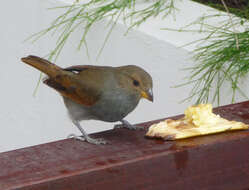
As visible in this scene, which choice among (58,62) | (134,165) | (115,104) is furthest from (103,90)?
(58,62)

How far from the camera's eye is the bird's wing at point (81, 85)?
87.4 inches

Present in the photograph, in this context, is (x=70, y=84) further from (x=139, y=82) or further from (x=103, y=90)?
(x=139, y=82)

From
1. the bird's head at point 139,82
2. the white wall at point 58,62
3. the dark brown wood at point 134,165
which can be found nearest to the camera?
the dark brown wood at point 134,165

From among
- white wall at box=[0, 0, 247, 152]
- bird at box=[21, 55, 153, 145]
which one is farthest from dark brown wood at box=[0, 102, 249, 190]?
white wall at box=[0, 0, 247, 152]

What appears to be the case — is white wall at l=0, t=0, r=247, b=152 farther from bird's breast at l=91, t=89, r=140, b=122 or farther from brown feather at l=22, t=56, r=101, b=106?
bird's breast at l=91, t=89, r=140, b=122

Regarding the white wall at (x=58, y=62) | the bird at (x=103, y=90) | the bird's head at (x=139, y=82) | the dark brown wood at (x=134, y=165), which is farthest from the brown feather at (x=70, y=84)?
the white wall at (x=58, y=62)

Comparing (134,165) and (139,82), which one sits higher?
(139,82)

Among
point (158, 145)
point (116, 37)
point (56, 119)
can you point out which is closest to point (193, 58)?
point (116, 37)

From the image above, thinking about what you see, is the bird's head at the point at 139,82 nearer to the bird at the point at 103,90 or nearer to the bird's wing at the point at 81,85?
the bird at the point at 103,90

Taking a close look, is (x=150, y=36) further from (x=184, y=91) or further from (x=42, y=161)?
(x=42, y=161)

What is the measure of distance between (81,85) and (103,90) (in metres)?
0.12

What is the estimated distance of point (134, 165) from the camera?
4.93ft

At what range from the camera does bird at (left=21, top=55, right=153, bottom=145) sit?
7.05 ft

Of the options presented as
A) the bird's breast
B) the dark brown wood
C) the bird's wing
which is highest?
the bird's wing
